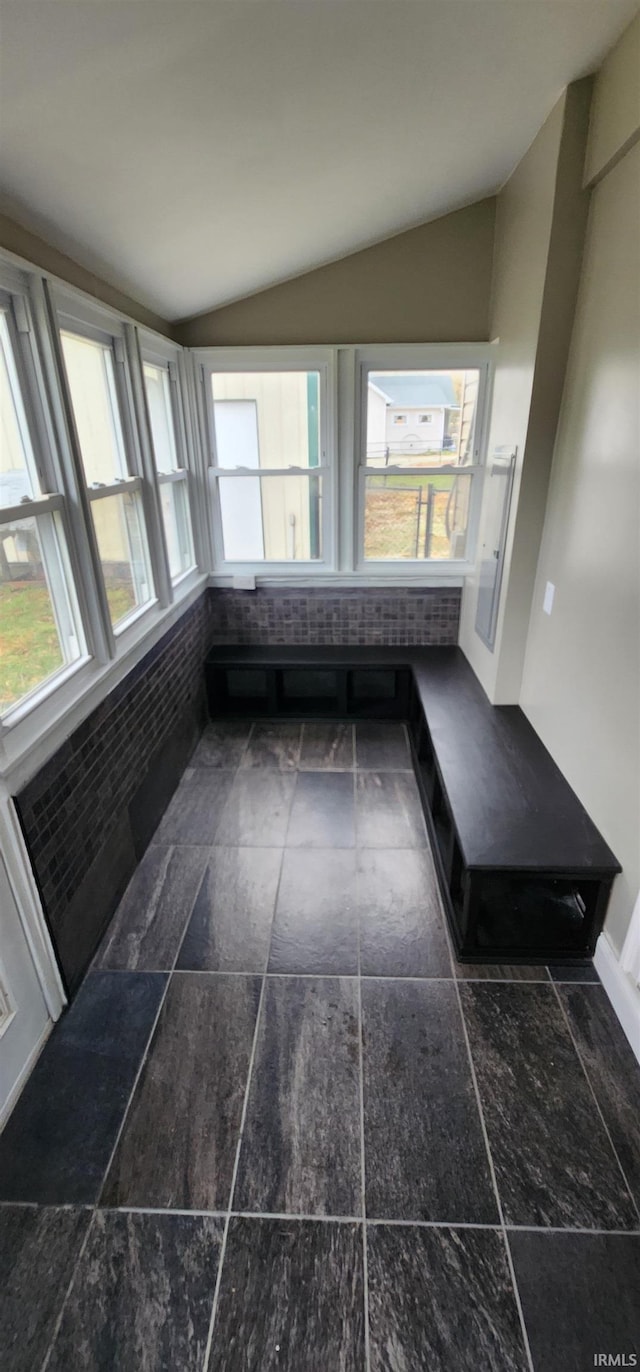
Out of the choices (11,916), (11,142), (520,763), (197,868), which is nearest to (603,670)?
(520,763)

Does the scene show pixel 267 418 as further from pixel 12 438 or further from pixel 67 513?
pixel 12 438

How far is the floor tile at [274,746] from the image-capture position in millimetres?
3182

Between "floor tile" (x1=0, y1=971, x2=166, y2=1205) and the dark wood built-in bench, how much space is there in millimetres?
1071

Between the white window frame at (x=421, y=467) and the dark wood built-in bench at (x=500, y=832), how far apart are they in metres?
0.65

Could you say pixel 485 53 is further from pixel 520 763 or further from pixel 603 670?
pixel 520 763

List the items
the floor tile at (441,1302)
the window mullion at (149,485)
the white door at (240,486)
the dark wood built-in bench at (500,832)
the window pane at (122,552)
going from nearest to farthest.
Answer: the floor tile at (441,1302) → the dark wood built-in bench at (500,832) → the window pane at (122,552) → the window mullion at (149,485) → the white door at (240,486)

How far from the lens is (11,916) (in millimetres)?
1555

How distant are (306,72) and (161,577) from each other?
1.85 m

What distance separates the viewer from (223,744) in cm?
339

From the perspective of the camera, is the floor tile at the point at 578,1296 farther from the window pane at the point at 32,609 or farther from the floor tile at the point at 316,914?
the window pane at the point at 32,609

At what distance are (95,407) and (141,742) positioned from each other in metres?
1.33

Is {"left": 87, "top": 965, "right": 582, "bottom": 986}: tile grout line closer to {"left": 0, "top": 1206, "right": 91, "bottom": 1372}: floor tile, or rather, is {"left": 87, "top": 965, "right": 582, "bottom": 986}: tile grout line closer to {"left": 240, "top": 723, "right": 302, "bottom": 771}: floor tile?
{"left": 0, "top": 1206, "right": 91, "bottom": 1372}: floor tile

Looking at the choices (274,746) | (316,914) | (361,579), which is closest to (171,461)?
(361,579)

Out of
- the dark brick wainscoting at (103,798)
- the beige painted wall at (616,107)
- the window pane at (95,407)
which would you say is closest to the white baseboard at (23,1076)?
the dark brick wainscoting at (103,798)
